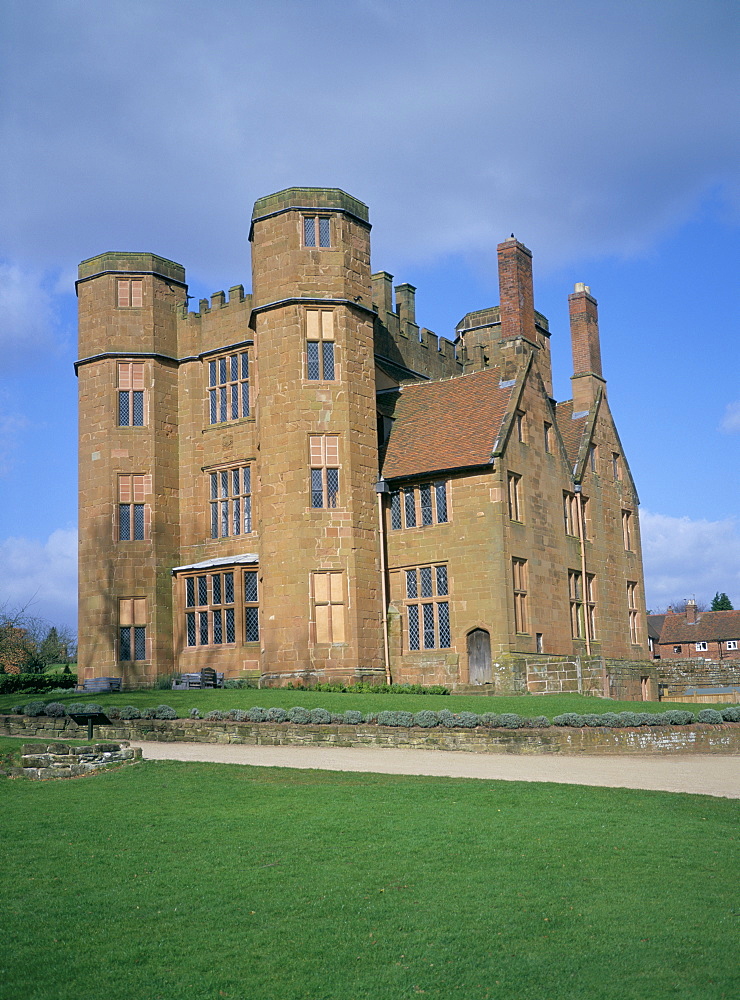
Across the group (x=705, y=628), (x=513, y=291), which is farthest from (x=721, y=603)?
(x=513, y=291)

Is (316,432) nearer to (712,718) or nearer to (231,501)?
(231,501)

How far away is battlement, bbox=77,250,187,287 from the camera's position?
1543 inches

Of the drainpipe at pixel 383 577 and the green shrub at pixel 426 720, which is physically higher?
the drainpipe at pixel 383 577

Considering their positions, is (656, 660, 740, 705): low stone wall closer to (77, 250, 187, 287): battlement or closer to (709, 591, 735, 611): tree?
(77, 250, 187, 287): battlement

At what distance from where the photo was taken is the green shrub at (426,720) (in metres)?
22.4

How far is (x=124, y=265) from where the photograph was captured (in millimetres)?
39312

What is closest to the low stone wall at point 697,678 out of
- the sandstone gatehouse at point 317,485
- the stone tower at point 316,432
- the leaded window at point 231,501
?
the sandstone gatehouse at point 317,485

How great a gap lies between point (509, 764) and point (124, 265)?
26728 mm

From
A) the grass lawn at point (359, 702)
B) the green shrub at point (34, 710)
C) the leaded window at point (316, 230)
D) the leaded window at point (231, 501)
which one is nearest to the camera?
the green shrub at point (34, 710)

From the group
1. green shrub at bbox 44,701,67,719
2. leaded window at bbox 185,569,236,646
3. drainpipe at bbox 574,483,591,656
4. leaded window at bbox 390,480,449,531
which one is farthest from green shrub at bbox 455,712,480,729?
drainpipe at bbox 574,483,591,656

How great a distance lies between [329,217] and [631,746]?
2144 cm

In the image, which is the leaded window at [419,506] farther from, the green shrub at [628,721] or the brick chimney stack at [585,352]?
the green shrub at [628,721]

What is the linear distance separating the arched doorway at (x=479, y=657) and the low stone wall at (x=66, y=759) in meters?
15.7

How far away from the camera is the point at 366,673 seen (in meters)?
33.4
